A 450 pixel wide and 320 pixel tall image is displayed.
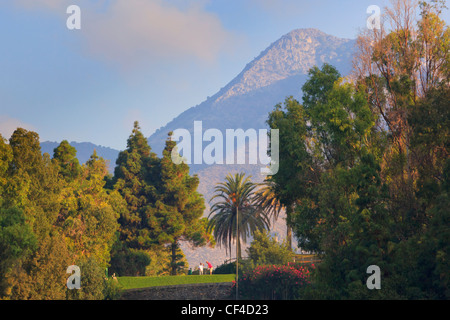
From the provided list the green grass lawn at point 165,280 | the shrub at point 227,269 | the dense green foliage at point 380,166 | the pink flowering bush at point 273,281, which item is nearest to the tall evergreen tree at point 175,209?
the shrub at point 227,269

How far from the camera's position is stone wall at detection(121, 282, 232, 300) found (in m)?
53.6

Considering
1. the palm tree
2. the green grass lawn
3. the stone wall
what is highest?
the palm tree

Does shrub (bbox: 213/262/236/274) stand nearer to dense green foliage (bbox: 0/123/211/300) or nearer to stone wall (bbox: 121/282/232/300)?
stone wall (bbox: 121/282/232/300)

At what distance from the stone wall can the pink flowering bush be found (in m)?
1.65

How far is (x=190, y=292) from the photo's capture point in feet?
180

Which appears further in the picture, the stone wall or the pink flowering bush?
the stone wall

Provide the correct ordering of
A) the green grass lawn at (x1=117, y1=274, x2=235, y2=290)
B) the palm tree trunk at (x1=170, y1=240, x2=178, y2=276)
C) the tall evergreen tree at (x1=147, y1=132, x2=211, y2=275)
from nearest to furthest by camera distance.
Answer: the green grass lawn at (x1=117, y1=274, x2=235, y2=290) → the tall evergreen tree at (x1=147, y1=132, x2=211, y2=275) → the palm tree trunk at (x1=170, y1=240, x2=178, y2=276)

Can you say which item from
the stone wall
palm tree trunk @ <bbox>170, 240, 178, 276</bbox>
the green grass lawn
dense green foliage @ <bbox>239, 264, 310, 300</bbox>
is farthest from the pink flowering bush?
palm tree trunk @ <bbox>170, 240, 178, 276</bbox>

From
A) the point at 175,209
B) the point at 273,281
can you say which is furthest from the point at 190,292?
the point at 175,209

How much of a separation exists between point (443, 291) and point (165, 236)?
4613cm

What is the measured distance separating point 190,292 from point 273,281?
7.19 m

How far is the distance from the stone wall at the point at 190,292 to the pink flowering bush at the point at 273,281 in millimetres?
1647

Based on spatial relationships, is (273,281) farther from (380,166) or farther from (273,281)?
(380,166)
